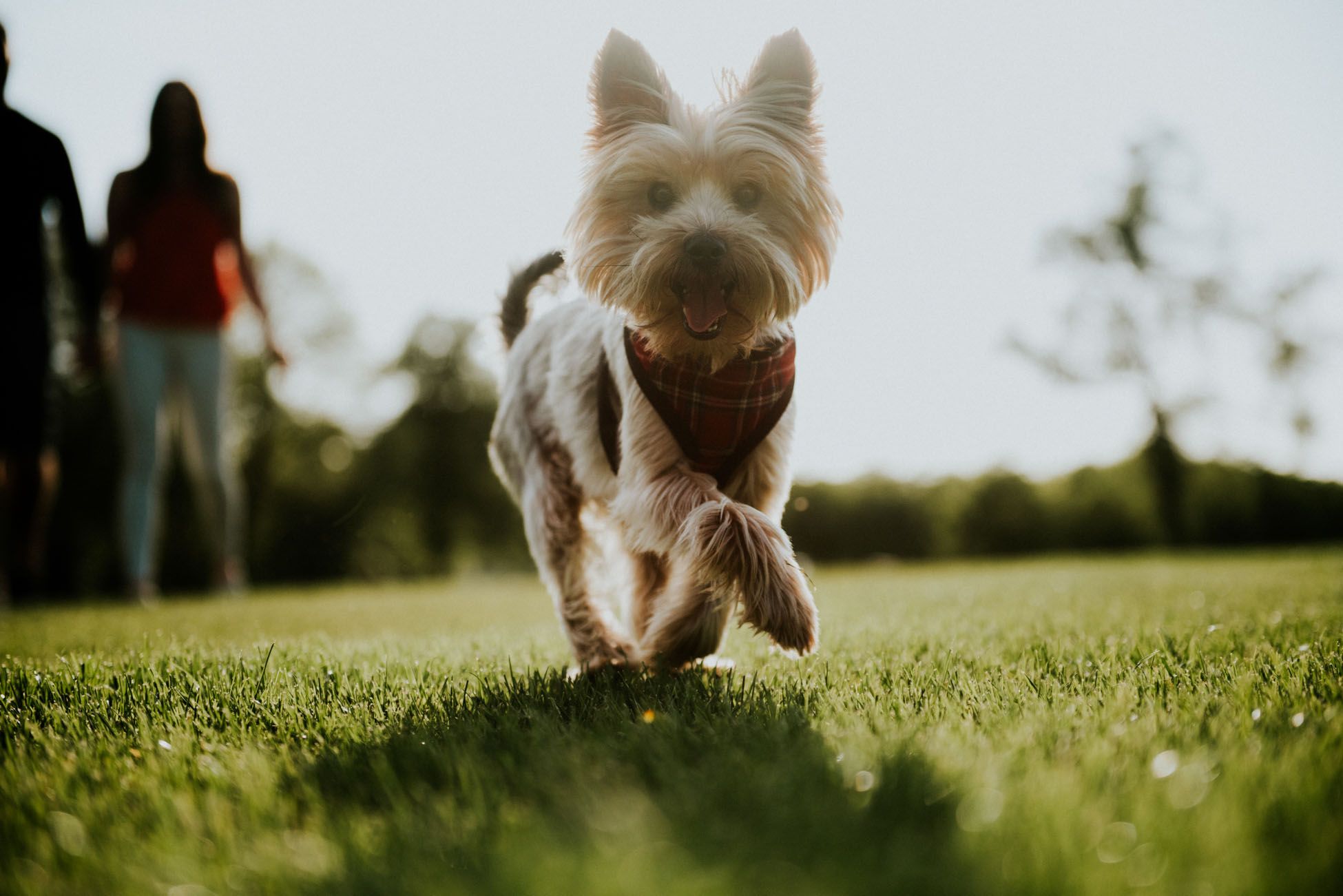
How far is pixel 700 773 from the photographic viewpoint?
167 cm

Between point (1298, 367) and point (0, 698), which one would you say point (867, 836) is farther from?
point (1298, 367)

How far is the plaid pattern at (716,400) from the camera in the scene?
3162 mm

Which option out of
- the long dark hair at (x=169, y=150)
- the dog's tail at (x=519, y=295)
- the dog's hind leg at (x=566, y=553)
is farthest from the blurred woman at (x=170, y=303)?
the dog's hind leg at (x=566, y=553)

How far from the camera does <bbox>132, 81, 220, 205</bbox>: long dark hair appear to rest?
22.4 feet

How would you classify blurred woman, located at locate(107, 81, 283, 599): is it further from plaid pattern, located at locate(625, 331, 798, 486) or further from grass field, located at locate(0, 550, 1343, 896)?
plaid pattern, located at locate(625, 331, 798, 486)

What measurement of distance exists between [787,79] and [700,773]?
286 centimetres

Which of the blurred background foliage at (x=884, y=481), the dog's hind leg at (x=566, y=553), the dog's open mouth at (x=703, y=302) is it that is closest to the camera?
the dog's open mouth at (x=703, y=302)

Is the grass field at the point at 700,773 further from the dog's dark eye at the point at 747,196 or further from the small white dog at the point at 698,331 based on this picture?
the dog's dark eye at the point at 747,196

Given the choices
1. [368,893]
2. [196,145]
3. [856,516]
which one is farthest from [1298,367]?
[368,893]

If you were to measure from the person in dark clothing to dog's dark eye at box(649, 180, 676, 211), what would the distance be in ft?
13.1

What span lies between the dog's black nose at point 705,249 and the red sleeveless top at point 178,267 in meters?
5.43

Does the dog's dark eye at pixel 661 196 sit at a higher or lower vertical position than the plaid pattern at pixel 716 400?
higher

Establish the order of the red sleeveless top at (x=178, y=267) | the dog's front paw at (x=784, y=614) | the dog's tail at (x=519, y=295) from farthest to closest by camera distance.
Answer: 1. the red sleeveless top at (x=178, y=267)
2. the dog's tail at (x=519, y=295)
3. the dog's front paw at (x=784, y=614)

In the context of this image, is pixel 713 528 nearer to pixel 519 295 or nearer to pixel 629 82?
pixel 629 82
